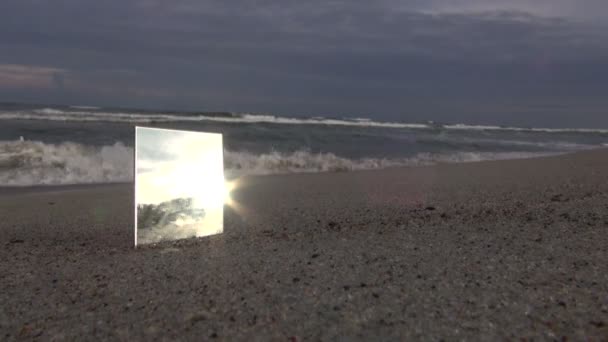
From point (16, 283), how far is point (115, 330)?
47.3 inches

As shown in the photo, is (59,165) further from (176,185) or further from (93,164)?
(176,185)

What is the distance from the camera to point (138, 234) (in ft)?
13.3

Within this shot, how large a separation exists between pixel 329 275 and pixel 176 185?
1528 millimetres

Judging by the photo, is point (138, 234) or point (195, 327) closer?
point (195, 327)

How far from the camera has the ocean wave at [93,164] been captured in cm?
1068

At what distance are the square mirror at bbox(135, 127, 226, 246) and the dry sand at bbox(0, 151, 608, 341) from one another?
5.6 inches

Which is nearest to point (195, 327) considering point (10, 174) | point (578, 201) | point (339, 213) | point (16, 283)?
point (16, 283)

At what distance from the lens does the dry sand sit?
7.75ft

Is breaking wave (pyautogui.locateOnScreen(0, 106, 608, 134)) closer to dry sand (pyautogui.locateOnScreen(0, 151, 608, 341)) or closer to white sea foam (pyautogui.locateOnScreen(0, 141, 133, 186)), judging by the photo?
white sea foam (pyautogui.locateOnScreen(0, 141, 133, 186))

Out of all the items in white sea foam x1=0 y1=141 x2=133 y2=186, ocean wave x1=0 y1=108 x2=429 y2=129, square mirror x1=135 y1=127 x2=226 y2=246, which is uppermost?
ocean wave x1=0 y1=108 x2=429 y2=129

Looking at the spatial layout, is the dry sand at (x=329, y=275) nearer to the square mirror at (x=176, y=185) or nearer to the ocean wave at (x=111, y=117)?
the square mirror at (x=176, y=185)

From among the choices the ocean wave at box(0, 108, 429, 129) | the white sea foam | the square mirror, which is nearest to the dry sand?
the square mirror

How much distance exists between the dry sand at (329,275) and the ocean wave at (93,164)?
4.80 metres

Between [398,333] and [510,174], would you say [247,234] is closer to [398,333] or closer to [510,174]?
[398,333]
